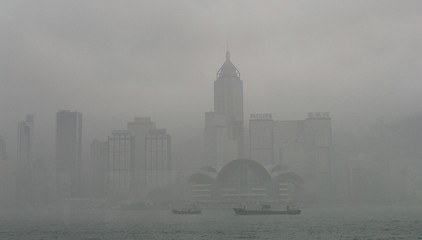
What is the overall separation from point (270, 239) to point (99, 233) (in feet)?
127

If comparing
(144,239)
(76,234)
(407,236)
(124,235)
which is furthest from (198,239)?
(407,236)

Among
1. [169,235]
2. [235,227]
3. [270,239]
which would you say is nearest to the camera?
[270,239]

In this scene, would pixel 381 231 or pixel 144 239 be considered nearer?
pixel 144 239

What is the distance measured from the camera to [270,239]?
121500 mm

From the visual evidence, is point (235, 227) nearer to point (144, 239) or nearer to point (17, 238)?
point (144, 239)

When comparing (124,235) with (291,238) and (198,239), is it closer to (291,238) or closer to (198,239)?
(198,239)

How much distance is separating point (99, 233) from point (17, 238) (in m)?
17.8

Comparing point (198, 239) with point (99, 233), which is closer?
point (198, 239)

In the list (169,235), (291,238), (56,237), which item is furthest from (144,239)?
(291,238)

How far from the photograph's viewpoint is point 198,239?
123188 mm

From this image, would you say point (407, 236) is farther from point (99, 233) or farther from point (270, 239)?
point (99, 233)

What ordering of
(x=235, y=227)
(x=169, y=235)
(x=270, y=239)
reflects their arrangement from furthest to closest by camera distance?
1. (x=235, y=227)
2. (x=169, y=235)
3. (x=270, y=239)

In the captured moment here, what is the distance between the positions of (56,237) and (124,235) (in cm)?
1357

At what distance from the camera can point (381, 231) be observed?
462 feet
